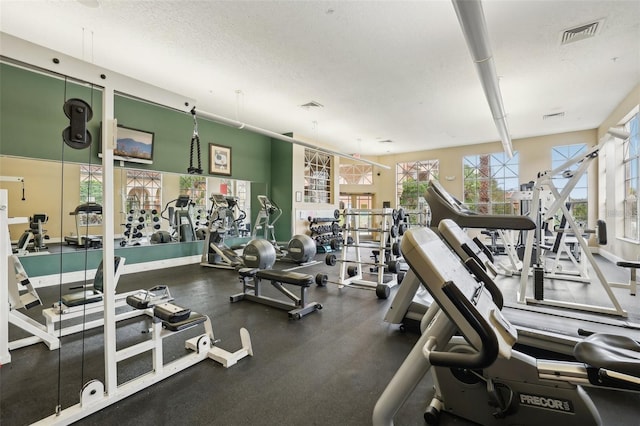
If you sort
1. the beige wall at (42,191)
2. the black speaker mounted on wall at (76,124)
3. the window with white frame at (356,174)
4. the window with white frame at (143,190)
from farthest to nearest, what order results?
the window with white frame at (356,174), the window with white frame at (143,190), the beige wall at (42,191), the black speaker mounted on wall at (76,124)

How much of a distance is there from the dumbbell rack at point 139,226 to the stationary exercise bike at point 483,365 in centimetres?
568

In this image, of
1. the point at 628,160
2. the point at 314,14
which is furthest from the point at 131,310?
the point at 628,160

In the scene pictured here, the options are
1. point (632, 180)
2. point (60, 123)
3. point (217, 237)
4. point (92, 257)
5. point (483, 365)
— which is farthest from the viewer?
point (217, 237)

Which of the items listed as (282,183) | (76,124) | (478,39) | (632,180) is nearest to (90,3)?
(76,124)

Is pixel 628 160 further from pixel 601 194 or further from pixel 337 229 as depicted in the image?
pixel 337 229

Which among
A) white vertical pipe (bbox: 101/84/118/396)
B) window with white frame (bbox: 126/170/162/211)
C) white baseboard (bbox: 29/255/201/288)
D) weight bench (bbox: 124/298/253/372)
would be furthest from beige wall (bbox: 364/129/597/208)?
white vertical pipe (bbox: 101/84/118/396)

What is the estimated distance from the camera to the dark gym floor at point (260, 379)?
5.67 ft

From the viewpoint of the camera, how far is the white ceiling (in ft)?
10.3

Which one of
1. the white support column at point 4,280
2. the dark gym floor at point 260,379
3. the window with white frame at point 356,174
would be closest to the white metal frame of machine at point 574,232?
the dark gym floor at point 260,379

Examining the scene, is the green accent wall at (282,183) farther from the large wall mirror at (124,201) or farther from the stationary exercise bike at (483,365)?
the stationary exercise bike at (483,365)

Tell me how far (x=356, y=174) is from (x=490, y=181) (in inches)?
198

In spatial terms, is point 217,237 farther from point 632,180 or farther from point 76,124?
point 632,180

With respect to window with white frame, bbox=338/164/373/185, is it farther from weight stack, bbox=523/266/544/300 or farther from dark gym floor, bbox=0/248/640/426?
dark gym floor, bbox=0/248/640/426

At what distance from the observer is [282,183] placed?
343 inches
